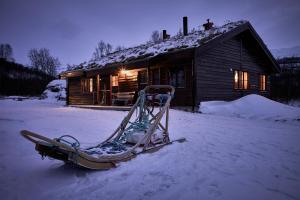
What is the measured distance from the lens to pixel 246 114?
10.6 meters

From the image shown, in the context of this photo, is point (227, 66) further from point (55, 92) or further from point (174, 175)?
point (55, 92)

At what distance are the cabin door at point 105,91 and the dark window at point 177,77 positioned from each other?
18.3 feet

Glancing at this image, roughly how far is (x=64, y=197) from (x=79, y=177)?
22.2 inches

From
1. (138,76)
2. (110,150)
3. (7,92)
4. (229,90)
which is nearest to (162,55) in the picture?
(138,76)

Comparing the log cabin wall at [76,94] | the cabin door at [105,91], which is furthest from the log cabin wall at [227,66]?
the log cabin wall at [76,94]

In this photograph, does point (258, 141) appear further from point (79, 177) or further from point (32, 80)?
point (32, 80)

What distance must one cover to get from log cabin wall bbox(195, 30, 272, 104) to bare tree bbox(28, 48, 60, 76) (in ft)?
175

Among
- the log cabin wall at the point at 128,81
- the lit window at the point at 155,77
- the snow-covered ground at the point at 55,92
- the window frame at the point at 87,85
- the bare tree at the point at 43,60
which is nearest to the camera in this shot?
the lit window at the point at 155,77

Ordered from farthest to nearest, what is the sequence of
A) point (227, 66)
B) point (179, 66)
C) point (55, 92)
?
point (55, 92) < point (227, 66) < point (179, 66)

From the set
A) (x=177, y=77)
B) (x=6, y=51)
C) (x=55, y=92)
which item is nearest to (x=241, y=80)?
(x=177, y=77)

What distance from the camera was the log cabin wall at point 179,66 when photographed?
39.8 ft

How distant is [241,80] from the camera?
15.5 meters

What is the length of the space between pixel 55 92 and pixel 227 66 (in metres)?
25.0

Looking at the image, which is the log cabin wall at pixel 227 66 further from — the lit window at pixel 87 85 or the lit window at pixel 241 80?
the lit window at pixel 87 85
